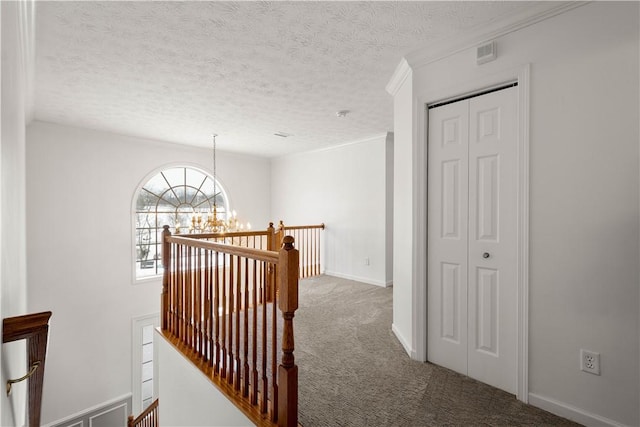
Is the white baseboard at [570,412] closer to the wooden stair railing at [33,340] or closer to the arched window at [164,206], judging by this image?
the wooden stair railing at [33,340]

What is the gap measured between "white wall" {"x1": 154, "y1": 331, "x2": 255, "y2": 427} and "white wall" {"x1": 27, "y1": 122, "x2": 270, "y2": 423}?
245 cm

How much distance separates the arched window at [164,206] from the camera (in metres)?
5.47

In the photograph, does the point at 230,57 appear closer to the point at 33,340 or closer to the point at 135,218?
the point at 33,340

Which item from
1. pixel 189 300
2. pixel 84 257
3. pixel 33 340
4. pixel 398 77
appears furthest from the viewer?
pixel 84 257

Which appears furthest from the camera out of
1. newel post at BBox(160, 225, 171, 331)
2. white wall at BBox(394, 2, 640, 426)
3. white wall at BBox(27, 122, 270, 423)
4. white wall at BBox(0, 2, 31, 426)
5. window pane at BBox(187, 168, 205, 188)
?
window pane at BBox(187, 168, 205, 188)

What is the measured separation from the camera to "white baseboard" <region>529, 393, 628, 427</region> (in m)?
1.66

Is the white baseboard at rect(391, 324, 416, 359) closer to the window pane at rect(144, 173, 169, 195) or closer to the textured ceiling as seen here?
the textured ceiling

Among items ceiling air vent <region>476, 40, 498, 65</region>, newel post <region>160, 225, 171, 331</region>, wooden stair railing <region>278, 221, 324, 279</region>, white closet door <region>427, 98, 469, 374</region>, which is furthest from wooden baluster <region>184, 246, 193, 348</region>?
wooden stair railing <region>278, 221, 324, 279</region>

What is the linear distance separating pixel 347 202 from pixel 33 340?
A: 4.70 meters

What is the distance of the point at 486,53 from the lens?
208 cm

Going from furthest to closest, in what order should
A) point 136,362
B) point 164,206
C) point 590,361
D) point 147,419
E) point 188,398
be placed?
1. point 164,206
2. point 136,362
3. point 147,419
4. point 188,398
5. point 590,361

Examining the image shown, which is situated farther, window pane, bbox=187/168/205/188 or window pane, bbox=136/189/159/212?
window pane, bbox=187/168/205/188

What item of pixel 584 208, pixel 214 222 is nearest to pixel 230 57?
pixel 214 222

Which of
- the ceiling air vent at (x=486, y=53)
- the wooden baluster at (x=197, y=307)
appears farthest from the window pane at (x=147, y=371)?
the ceiling air vent at (x=486, y=53)
